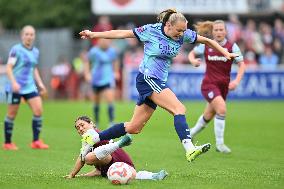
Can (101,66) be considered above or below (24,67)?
below

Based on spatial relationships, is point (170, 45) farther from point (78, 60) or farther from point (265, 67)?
point (78, 60)

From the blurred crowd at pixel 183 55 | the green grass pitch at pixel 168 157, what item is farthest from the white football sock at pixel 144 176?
the blurred crowd at pixel 183 55

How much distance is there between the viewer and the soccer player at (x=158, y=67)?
1099 cm

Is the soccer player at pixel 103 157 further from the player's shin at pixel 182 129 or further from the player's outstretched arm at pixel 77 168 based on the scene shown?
the player's shin at pixel 182 129

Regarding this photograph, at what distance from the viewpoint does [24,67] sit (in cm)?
1516

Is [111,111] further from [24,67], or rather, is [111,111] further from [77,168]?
[77,168]

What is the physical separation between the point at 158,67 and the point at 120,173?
1.85 m

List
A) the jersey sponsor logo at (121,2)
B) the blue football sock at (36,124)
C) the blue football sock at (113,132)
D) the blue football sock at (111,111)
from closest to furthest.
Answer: the blue football sock at (113,132)
the blue football sock at (36,124)
the blue football sock at (111,111)
the jersey sponsor logo at (121,2)

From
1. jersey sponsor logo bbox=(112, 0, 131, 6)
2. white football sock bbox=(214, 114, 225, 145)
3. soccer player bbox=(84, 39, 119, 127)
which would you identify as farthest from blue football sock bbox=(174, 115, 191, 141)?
jersey sponsor logo bbox=(112, 0, 131, 6)

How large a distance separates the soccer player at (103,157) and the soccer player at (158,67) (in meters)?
0.26

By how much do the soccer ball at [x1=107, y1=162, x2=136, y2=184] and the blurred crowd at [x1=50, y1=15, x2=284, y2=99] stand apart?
1841 cm

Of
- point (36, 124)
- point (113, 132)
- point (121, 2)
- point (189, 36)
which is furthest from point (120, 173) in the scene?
point (121, 2)

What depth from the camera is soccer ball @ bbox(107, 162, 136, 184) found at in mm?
10156

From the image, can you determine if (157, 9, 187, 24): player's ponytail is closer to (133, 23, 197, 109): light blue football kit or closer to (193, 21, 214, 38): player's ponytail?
(133, 23, 197, 109): light blue football kit
